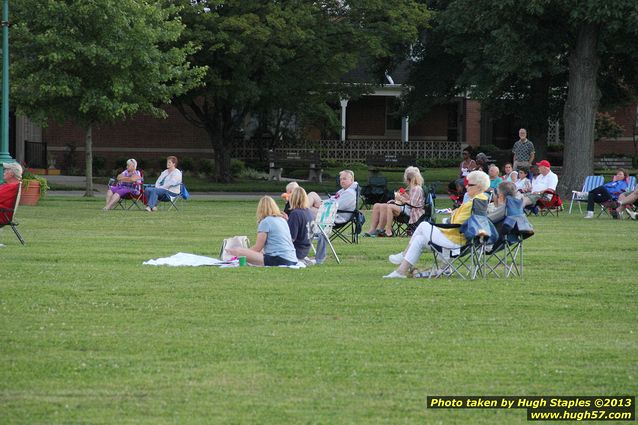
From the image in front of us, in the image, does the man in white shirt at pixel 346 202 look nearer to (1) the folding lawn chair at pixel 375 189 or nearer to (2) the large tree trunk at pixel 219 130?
(1) the folding lawn chair at pixel 375 189

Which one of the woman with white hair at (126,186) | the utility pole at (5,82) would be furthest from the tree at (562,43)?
the utility pole at (5,82)

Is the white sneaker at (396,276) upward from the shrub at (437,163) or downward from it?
downward

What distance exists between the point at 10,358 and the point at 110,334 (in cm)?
114

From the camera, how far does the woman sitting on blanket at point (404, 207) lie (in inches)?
776

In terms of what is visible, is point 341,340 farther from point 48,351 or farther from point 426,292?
point 426,292

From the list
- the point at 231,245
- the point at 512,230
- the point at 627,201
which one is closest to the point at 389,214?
the point at 231,245

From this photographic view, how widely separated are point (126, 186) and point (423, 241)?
559 inches

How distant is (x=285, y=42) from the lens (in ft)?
121

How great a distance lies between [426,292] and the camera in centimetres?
1235

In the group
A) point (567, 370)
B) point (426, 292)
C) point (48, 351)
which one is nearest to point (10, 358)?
point (48, 351)

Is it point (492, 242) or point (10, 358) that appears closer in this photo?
point (10, 358)

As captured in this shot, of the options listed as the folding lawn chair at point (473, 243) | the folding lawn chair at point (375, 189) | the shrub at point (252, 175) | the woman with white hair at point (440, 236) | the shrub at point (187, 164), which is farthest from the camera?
the shrub at point (187, 164)

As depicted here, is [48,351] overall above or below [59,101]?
below

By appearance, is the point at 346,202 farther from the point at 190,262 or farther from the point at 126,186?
the point at 126,186
